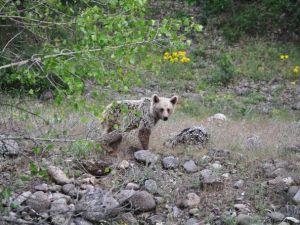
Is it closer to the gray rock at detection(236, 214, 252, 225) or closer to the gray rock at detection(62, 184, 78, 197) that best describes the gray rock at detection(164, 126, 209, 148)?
the gray rock at detection(236, 214, 252, 225)

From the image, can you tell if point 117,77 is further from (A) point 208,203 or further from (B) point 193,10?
→ (B) point 193,10

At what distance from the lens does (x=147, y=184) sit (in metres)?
8.01

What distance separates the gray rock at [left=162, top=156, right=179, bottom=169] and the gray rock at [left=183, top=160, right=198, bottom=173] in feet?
0.47

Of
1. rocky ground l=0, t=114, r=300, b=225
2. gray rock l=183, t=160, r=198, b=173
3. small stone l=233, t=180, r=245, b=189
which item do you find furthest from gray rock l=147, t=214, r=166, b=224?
small stone l=233, t=180, r=245, b=189

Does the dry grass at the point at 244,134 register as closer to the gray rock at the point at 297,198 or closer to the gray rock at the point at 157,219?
the gray rock at the point at 297,198

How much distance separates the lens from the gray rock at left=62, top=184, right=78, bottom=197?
7.58m

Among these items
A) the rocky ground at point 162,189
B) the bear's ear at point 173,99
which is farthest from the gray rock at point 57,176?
the bear's ear at point 173,99

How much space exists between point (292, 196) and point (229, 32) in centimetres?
1313

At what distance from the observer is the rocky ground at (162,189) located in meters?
7.20

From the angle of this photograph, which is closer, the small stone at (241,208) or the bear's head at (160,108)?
the small stone at (241,208)

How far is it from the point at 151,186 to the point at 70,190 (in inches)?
46.8

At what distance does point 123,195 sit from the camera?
7570 mm

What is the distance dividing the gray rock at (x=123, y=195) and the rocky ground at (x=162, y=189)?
0.5 inches

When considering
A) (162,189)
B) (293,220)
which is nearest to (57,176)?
(162,189)
